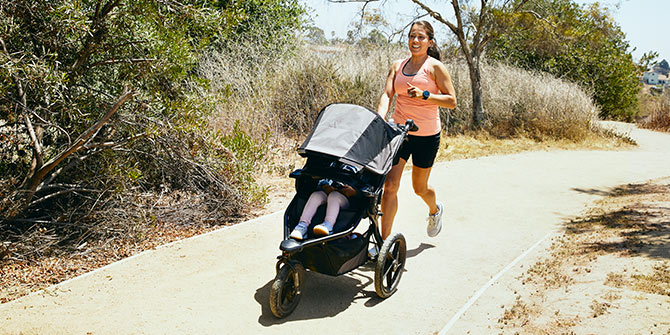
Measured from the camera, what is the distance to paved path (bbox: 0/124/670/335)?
419 cm

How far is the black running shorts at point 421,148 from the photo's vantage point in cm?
539

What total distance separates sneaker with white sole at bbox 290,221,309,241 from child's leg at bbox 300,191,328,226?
0.05m

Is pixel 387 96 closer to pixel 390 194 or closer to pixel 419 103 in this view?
pixel 419 103

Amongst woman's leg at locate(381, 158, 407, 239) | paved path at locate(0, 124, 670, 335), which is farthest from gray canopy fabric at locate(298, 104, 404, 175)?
paved path at locate(0, 124, 670, 335)

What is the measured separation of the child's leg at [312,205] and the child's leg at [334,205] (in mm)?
89

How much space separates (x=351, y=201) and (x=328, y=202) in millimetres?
243

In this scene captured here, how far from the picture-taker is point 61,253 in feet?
18.3

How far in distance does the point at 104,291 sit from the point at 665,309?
4.48 metres

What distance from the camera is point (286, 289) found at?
14.1ft

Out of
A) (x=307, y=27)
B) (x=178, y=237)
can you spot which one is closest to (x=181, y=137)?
(x=178, y=237)

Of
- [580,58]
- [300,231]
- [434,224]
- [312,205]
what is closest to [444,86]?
[434,224]

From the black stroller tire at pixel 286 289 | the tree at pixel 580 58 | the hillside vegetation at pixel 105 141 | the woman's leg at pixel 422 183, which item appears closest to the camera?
the black stroller tire at pixel 286 289

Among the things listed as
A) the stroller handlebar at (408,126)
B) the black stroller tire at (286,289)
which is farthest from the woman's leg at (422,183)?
the black stroller tire at (286,289)

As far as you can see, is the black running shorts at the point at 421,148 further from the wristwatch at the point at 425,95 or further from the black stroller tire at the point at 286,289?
the black stroller tire at the point at 286,289
